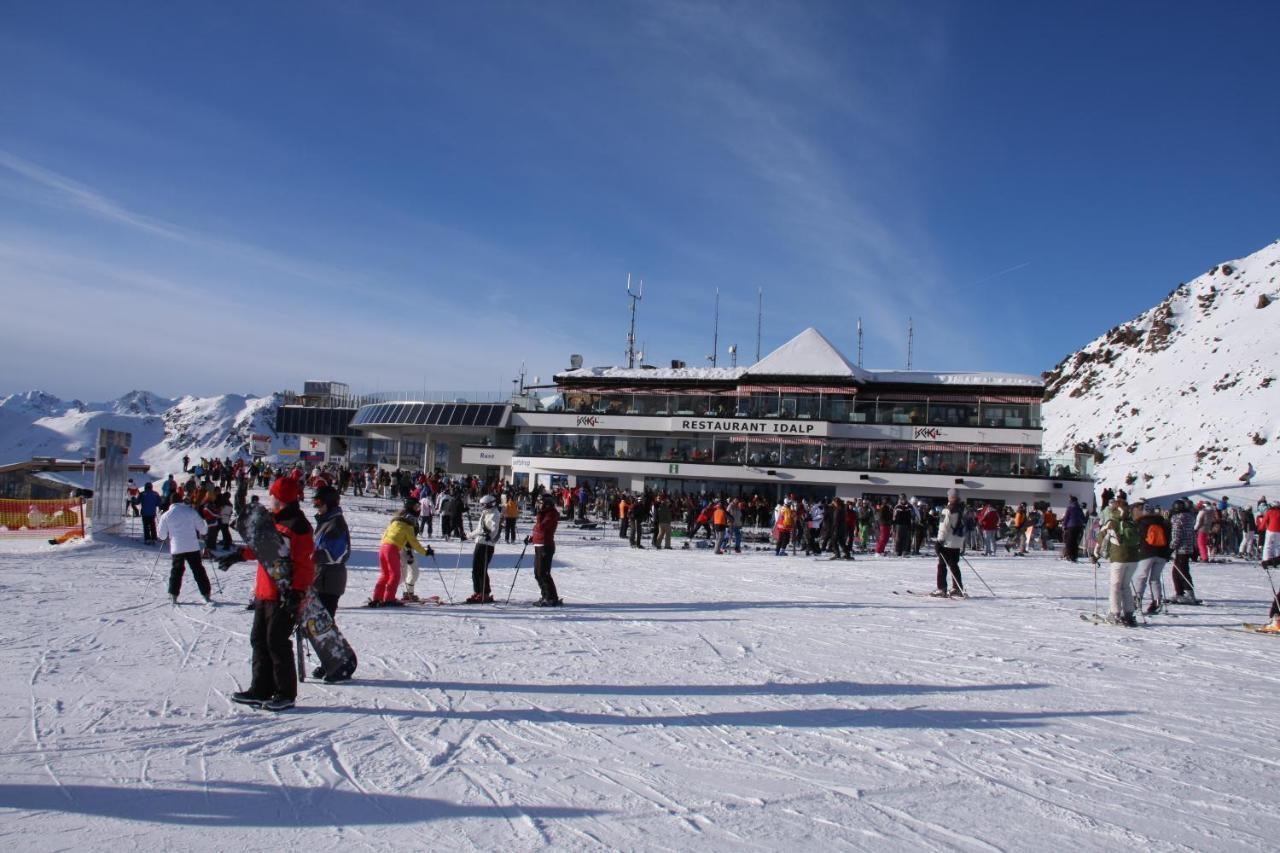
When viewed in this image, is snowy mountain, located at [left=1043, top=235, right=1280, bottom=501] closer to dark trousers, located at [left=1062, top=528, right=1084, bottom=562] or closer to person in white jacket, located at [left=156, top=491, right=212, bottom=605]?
dark trousers, located at [left=1062, top=528, right=1084, bottom=562]

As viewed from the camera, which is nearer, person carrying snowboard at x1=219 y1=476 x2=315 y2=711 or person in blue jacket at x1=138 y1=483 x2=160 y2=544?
person carrying snowboard at x1=219 y1=476 x2=315 y2=711

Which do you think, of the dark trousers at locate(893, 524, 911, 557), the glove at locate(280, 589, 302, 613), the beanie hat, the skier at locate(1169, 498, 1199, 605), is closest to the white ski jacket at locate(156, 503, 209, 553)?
the beanie hat

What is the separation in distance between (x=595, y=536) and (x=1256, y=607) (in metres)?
16.3

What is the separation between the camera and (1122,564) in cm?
1025

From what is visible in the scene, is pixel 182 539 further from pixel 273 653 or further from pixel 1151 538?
pixel 1151 538

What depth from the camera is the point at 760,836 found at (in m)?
4.09

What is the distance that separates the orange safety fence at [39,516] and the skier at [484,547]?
1364cm

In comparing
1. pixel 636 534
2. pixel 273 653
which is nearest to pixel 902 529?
pixel 636 534

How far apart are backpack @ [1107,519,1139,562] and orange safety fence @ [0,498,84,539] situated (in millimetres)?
21047

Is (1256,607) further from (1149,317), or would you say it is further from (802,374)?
(1149,317)

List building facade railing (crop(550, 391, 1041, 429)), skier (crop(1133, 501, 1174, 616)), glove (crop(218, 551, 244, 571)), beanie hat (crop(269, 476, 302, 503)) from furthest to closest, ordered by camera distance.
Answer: building facade railing (crop(550, 391, 1041, 429))
skier (crop(1133, 501, 1174, 616))
glove (crop(218, 551, 244, 571))
beanie hat (crop(269, 476, 302, 503))

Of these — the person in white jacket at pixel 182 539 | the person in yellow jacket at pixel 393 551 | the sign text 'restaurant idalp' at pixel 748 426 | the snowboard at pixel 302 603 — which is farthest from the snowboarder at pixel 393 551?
the sign text 'restaurant idalp' at pixel 748 426

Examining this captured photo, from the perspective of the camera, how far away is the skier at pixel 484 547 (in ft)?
36.1

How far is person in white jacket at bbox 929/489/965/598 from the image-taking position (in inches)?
494
